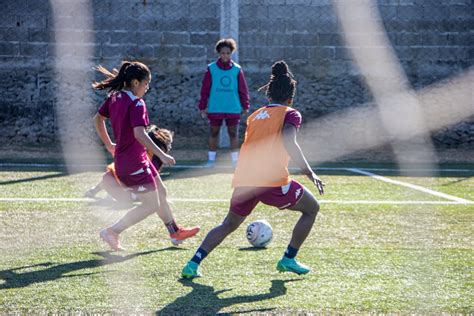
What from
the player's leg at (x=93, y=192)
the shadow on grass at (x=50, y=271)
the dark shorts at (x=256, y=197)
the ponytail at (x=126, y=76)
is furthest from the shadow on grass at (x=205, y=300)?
the player's leg at (x=93, y=192)

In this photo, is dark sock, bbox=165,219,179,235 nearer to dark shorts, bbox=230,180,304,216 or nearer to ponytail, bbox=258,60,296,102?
dark shorts, bbox=230,180,304,216

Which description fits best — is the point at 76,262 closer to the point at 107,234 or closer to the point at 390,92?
the point at 107,234

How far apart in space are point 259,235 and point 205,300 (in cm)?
187

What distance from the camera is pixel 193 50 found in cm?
1672

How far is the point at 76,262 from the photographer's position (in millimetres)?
6234

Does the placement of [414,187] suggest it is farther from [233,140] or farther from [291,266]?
[291,266]

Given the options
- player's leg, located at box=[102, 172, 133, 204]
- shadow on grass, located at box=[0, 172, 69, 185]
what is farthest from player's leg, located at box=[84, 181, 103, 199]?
shadow on grass, located at box=[0, 172, 69, 185]

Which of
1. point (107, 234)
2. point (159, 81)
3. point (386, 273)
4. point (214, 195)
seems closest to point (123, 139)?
point (107, 234)

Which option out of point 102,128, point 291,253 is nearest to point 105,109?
point 102,128

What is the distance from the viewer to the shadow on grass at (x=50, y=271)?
5527 millimetres

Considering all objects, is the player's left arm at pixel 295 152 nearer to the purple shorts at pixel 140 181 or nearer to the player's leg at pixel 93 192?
the purple shorts at pixel 140 181

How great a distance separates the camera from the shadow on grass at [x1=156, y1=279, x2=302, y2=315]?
4770 mm

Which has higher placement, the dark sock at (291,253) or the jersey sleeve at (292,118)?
the jersey sleeve at (292,118)

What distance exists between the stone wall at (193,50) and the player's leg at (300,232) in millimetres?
10726
